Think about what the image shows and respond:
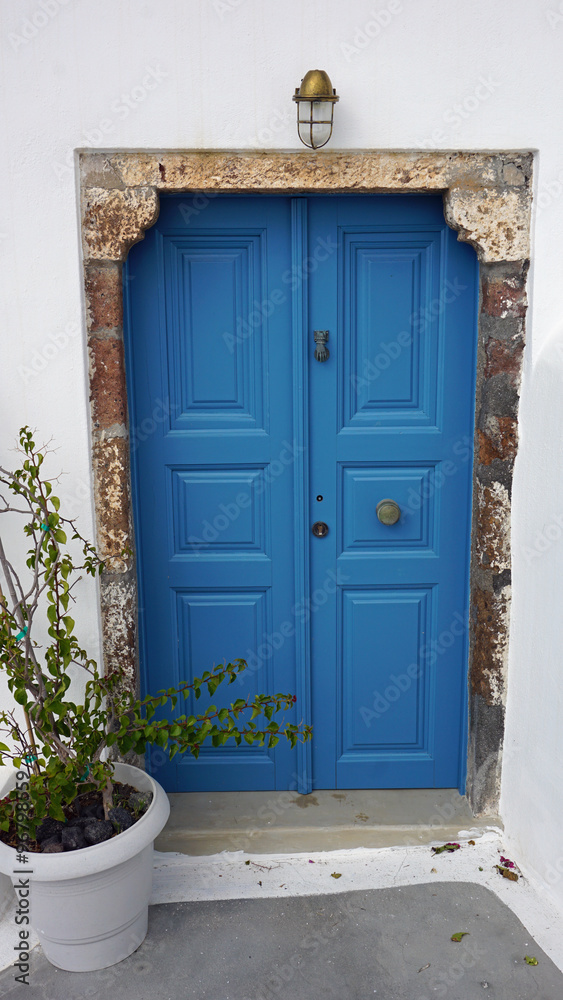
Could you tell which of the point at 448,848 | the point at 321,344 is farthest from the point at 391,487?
the point at 448,848

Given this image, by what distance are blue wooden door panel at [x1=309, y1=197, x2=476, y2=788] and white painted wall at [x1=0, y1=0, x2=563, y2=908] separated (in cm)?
32

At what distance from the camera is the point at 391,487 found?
2.95 m

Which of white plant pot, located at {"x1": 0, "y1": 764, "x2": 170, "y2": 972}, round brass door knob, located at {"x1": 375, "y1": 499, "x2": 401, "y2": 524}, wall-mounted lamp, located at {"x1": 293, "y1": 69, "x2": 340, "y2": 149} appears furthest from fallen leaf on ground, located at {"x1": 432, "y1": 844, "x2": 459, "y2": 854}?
wall-mounted lamp, located at {"x1": 293, "y1": 69, "x2": 340, "y2": 149}

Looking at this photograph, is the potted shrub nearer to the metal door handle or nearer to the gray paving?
the gray paving

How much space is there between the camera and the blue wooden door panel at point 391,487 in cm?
282

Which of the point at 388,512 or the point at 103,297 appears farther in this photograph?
the point at 388,512

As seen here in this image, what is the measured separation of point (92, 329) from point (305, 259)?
30.8 inches

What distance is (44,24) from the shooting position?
96.6 inches

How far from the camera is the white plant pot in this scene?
2248 millimetres

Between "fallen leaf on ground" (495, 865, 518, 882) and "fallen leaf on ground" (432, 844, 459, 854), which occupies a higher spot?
"fallen leaf on ground" (432, 844, 459, 854)

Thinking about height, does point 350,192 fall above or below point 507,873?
above

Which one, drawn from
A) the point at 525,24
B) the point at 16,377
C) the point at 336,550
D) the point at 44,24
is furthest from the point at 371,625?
the point at 44,24

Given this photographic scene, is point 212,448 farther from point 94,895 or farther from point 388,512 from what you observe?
point 94,895

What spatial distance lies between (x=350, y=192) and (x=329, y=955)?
2439 millimetres
